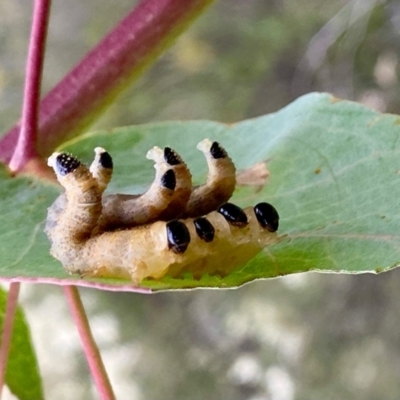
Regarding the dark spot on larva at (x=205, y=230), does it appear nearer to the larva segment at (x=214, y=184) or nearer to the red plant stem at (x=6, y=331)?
the larva segment at (x=214, y=184)

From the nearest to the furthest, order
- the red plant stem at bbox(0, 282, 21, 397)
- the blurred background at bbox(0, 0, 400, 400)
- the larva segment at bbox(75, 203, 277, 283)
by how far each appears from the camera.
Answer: the larva segment at bbox(75, 203, 277, 283)
the red plant stem at bbox(0, 282, 21, 397)
the blurred background at bbox(0, 0, 400, 400)

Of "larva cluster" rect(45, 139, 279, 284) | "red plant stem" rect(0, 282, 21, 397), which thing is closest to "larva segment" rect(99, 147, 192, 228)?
"larva cluster" rect(45, 139, 279, 284)

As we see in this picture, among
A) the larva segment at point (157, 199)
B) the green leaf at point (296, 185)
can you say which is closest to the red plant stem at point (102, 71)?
the green leaf at point (296, 185)

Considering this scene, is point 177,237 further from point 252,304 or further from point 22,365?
point 252,304

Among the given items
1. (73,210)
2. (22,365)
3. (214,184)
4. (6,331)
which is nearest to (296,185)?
(214,184)

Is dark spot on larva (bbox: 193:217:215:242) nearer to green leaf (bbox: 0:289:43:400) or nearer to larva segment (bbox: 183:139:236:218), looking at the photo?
larva segment (bbox: 183:139:236:218)
